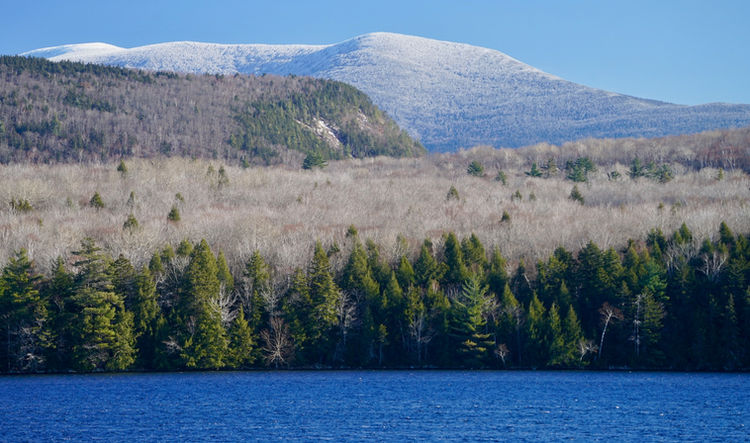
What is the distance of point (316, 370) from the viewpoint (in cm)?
8300

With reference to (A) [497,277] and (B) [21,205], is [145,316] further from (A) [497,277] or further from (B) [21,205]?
(B) [21,205]

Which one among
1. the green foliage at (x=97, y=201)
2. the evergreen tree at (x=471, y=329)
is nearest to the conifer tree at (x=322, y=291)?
the evergreen tree at (x=471, y=329)

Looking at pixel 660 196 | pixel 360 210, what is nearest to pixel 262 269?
pixel 360 210

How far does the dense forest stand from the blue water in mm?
5032

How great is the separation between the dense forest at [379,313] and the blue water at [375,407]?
16.5ft

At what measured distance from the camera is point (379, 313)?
8662 centimetres

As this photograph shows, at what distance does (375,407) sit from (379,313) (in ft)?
102

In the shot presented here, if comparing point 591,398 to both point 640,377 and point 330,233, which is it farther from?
point 330,233

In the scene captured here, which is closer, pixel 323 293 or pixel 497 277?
pixel 323 293

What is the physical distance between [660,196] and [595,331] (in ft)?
221

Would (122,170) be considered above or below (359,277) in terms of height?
above

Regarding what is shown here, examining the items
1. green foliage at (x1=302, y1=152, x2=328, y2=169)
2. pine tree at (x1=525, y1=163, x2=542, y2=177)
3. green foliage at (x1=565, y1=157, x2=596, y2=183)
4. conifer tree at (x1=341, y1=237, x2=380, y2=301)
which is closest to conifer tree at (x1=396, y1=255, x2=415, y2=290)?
conifer tree at (x1=341, y1=237, x2=380, y2=301)

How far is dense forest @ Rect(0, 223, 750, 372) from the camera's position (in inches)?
3125

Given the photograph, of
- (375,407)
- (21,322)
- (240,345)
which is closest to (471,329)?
(240,345)
